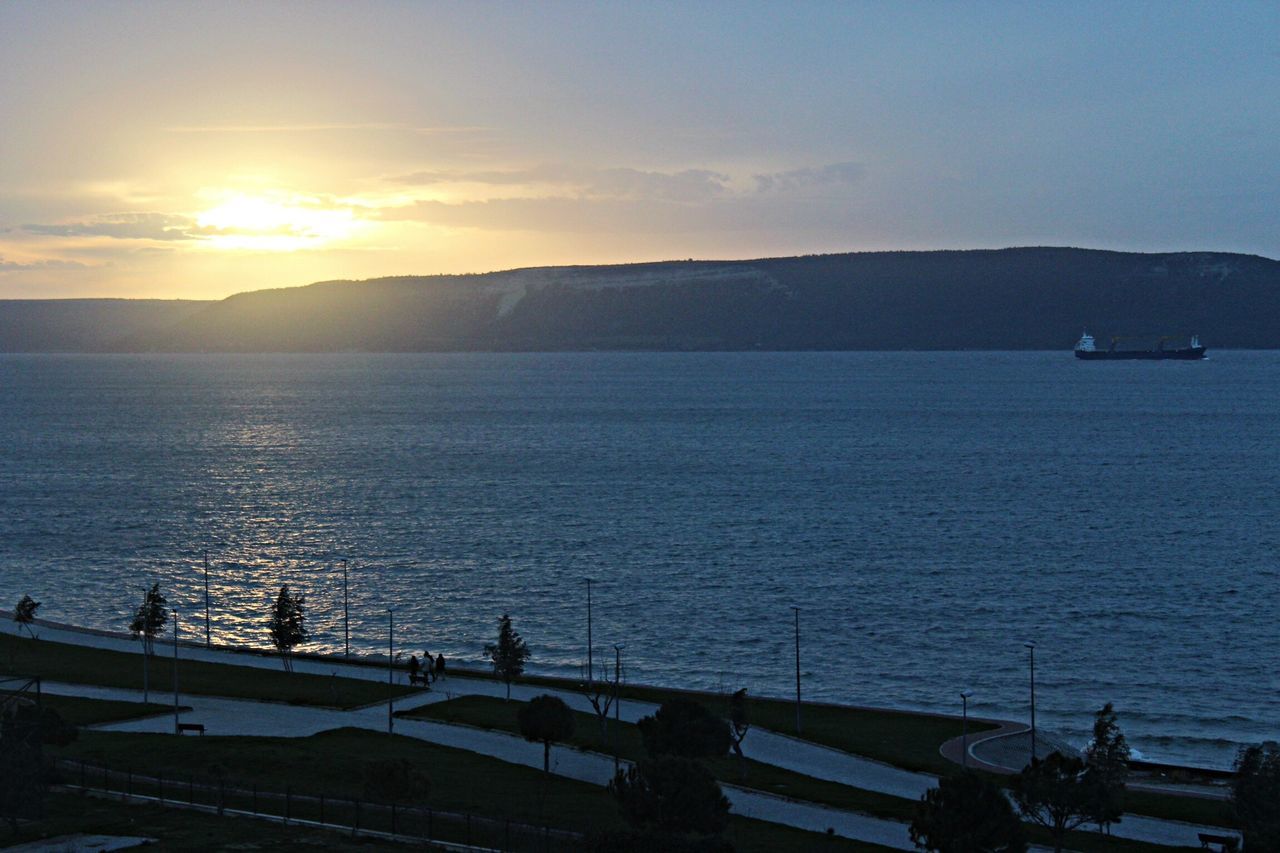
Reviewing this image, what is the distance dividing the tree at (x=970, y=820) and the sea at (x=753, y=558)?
69.9 feet

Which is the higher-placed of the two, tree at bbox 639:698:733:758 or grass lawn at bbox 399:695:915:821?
tree at bbox 639:698:733:758

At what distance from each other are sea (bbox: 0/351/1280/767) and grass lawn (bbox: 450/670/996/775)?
11.0 ft

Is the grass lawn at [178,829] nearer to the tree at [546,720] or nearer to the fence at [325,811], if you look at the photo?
the fence at [325,811]

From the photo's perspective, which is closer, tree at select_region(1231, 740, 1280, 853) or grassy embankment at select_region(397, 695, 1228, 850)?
tree at select_region(1231, 740, 1280, 853)

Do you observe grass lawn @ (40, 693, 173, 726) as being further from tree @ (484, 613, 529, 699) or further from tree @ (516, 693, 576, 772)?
tree @ (516, 693, 576, 772)

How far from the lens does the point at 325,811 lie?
99.2 feet

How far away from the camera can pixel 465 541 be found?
87250mm

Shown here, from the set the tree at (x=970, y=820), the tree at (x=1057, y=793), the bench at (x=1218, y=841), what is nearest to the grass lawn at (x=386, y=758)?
the tree at (x=1057, y=793)

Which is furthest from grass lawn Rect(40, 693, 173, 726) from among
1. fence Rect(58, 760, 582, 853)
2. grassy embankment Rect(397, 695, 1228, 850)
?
fence Rect(58, 760, 582, 853)

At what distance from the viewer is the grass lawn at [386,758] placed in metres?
29.9

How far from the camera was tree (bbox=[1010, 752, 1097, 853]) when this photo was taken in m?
27.8

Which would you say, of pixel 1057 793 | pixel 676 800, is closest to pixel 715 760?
pixel 1057 793

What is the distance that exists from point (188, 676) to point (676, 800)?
30.6 meters

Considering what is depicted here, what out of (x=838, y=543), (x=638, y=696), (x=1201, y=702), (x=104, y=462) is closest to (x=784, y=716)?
(x=638, y=696)
